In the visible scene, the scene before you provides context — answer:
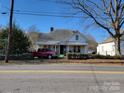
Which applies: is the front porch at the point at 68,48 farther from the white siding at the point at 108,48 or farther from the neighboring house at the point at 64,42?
the white siding at the point at 108,48

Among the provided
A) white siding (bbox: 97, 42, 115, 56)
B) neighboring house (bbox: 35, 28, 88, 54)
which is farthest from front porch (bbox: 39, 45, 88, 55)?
white siding (bbox: 97, 42, 115, 56)

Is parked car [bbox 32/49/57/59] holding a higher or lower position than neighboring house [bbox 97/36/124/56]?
lower

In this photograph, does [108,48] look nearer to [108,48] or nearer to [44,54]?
[108,48]

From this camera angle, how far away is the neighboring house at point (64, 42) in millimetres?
63344

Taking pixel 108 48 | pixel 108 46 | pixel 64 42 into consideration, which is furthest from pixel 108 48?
pixel 64 42

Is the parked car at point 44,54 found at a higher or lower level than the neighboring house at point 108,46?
lower

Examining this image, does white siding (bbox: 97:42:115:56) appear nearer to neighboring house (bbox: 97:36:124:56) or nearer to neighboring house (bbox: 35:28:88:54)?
neighboring house (bbox: 97:36:124:56)

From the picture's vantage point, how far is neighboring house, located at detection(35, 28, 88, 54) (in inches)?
2494

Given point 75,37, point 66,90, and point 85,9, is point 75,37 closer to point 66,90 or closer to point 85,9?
point 85,9

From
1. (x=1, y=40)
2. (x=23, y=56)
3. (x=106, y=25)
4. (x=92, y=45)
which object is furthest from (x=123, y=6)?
(x=92, y=45)

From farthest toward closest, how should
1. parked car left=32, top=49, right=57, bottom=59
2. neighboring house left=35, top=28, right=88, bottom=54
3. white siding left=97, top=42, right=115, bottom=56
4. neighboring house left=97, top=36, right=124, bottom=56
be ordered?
neighboring house left=35, top=28, right=88, bottom=54, white siding left=97, top=42, right=115, bottom=56, neighboring house left=97, top=36, right=124, bottom=56, parked car left=32, top=49, right=57, bottom=59

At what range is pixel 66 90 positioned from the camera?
11000mm

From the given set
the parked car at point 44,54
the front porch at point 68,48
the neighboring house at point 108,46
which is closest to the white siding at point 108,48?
the neighboring house at point 108,46

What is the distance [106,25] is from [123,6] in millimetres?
3543
